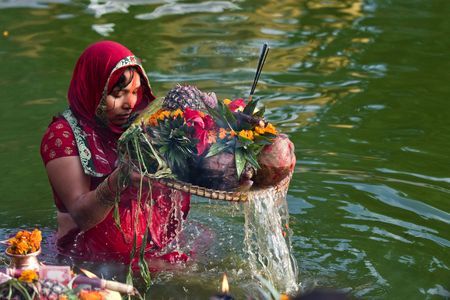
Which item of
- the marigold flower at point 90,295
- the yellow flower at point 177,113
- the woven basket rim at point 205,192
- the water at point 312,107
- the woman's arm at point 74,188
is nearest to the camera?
the marigold flower at point 90,295

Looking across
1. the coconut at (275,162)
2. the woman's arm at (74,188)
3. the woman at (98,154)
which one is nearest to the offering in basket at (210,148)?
the coconut at (275,162)

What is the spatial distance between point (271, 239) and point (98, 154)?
89 centimetres

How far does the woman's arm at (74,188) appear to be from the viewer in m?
4.02

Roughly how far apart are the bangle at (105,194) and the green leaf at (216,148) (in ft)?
1.55

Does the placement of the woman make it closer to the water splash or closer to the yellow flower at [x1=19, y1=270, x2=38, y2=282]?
the water splash

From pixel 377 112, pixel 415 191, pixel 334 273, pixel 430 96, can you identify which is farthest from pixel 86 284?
pixel 430 96

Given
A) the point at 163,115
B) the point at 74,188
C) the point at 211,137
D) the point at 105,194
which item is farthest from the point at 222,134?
the point at 74,188

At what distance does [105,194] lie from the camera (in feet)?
12.6

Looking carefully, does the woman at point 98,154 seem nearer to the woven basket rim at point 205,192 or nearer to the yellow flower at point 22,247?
the woven basket rim at point 205,192

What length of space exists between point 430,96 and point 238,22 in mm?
2493

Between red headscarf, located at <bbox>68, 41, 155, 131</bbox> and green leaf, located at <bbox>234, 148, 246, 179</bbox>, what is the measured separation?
737 millimetres

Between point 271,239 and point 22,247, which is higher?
point 22,247

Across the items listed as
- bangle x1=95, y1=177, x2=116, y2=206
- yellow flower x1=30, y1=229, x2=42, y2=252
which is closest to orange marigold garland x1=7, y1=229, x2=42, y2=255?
yellow flower x1=30, y1=229, x2=42, y2=252

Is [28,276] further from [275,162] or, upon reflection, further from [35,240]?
[275,162]
